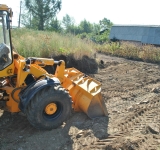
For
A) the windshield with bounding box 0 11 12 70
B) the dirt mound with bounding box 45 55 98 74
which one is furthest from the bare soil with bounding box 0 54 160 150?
the dirt mound with bounding box 45 55 98 74

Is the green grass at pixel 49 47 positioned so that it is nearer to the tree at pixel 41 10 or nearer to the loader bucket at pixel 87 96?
the loader bucket at pixel 87 96

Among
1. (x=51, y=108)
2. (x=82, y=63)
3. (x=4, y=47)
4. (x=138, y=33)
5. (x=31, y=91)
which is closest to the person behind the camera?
(x=31, y=91)

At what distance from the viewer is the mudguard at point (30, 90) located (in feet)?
12.2

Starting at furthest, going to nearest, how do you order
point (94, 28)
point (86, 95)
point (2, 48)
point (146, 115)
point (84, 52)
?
point (94, 28) < point (84, 52) < point (146, 115) < point (86, 95) < point (2, 48)

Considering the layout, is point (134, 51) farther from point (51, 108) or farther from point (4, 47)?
point (4, 47)

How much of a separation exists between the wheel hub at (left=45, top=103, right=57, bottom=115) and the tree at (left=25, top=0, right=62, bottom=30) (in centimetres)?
3510

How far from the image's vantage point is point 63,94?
4020 millimetres

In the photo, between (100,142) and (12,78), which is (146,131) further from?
(12,78)

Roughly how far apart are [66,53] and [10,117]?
15.9 ft

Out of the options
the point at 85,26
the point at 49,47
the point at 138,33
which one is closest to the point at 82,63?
the point at 49,47

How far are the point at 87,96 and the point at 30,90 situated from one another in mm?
1237

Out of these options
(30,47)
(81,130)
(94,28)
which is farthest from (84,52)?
(94,28)

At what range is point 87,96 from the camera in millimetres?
4512

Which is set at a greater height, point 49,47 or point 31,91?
point 49,47
